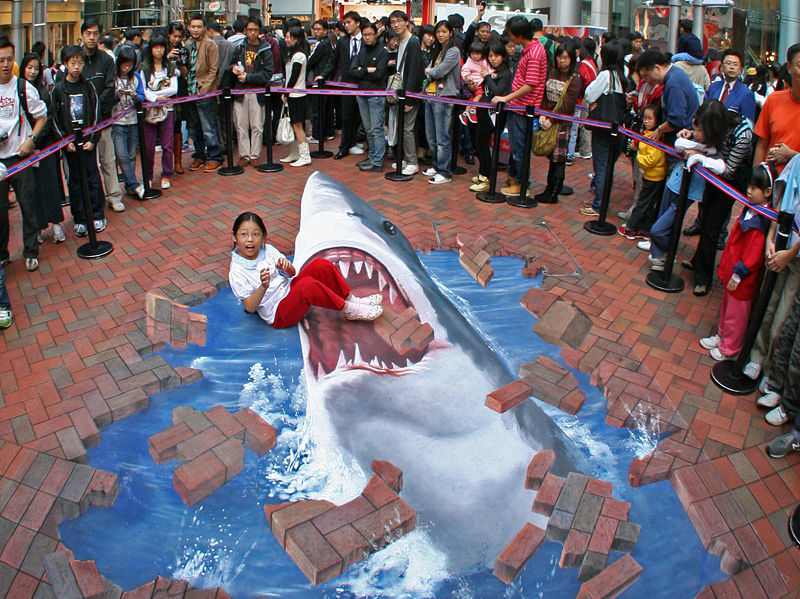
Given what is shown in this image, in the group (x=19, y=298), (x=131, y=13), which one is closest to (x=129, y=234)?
(x=19, y=298)

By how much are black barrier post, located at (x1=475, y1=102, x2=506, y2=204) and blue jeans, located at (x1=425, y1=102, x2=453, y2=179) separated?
1.84 ft

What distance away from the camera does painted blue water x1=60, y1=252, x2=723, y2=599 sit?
7.55 ft

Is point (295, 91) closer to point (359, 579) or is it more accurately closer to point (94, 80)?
point (94, 80)

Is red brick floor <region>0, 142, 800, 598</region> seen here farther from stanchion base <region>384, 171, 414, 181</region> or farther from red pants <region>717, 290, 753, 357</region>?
stanchion base <region>384, 171, 414, 181</region>

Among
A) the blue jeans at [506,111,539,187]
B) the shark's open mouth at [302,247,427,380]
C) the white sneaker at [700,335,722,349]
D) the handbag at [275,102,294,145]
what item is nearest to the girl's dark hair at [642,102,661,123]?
the blue jeans at [506,111,539,187]

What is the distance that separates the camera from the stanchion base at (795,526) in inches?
105

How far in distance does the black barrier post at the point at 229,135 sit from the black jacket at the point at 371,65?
1.34 metres

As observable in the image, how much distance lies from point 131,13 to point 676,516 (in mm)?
14834

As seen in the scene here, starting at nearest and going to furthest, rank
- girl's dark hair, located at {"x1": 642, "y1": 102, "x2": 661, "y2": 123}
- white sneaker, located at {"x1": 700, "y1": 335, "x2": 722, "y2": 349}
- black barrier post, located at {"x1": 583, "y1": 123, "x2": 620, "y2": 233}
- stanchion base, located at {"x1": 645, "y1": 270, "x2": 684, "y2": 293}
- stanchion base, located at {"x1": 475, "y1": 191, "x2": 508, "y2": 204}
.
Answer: white sneaker, located at {"x1": 700, "y1": 335, "x2": 722, "y2": 349} < stanchion base, located at {"x1": 645, "y1": 270, "x2": 684, "y2": 293} < girl's dark hair, located at {"x1": 642, "y1": 102, "x2": 661, "y2": 123} < black barrier post, located at {"x1": 583, "y1": 123, "x2": 620, "y2": 233} < stanchion base, located at {"x1": 475, "y1": 191, "x2": 508, "y2": 204}

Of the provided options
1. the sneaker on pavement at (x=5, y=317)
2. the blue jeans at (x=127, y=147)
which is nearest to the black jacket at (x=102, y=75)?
the blue jeans at (x=127, y=147)

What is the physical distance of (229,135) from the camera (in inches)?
271

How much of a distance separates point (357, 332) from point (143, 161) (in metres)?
3.88

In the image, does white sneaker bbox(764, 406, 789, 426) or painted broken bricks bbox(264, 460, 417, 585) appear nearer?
painted broken bricks bbox(264, 460, 417, 585)

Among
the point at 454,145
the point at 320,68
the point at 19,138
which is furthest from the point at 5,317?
the point at 320,68
